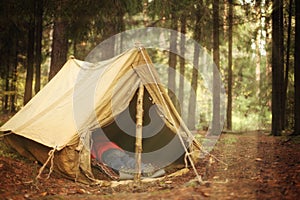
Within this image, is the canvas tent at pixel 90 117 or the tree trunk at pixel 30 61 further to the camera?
the tree trunk at pixel 30 61

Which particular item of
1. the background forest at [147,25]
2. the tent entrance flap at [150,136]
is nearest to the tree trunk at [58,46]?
the background forest at [147,25]

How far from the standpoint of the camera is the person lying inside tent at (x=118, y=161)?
646 cm

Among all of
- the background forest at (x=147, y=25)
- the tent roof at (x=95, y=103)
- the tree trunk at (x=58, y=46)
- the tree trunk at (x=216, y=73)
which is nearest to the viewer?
the tent roof at (x=95, y=103)

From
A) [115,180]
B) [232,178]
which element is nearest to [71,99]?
[115,180]

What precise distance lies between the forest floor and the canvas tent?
39 cm

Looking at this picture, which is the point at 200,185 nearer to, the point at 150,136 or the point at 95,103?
the point at 95,103

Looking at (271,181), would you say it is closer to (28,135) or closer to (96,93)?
(96,93)

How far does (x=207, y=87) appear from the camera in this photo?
22047mm

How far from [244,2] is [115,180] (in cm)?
790

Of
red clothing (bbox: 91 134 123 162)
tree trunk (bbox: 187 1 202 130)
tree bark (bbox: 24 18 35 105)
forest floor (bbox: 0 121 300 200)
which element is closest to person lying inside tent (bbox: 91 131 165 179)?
red clothing (bbox: 91 134 123 162)

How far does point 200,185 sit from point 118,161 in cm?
237

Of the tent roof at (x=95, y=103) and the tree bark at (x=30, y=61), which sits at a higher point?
the tree bark at (x=30, y=61)

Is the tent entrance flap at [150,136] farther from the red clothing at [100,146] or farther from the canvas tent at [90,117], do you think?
the red clothing at [100,146]

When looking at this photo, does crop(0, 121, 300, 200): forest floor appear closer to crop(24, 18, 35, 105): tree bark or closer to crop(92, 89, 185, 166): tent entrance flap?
crop(92, 89, 185, 166): tent entrance flap
